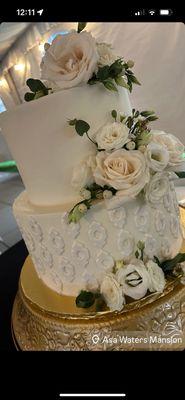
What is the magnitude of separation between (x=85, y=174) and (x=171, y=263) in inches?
14.7

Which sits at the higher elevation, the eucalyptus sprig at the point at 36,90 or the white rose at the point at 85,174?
the eucalyptus sprig at the point at 36,90

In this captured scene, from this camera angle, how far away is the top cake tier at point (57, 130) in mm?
727

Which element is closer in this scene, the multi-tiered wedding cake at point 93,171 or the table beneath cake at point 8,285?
the multi-tiered wedding cake at point 93,171

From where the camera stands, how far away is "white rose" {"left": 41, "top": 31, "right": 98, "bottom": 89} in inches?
26.0

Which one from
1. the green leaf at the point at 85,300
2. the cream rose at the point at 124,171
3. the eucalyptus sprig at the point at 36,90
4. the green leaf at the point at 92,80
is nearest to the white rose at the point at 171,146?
the cream rose at the point at 124,171

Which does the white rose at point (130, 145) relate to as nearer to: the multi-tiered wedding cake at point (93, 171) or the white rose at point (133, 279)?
the multi-tiered wedding cake at point (93, 171)

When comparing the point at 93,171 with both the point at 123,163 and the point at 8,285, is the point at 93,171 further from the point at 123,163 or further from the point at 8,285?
the point at 8,285

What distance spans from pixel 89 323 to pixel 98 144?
49 centimetres

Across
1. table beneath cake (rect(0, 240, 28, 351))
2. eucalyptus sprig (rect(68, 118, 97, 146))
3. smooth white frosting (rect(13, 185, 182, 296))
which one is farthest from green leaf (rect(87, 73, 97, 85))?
table beneath cake (rect(0, 240, 28, 351))

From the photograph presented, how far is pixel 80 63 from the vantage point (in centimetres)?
67

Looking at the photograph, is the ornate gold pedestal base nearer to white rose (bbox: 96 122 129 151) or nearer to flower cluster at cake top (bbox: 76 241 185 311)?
flower cluster at cake top (bbox: 76 241 185 311)
